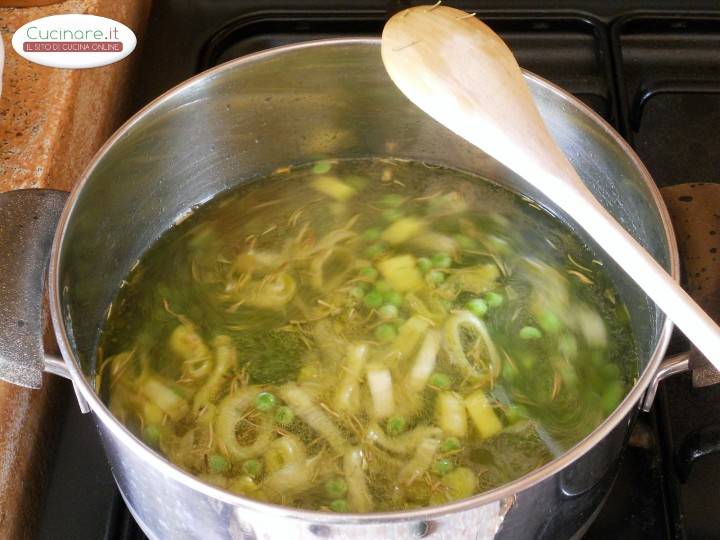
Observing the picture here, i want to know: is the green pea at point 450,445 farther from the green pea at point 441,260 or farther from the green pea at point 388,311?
the green pea at point 441,260

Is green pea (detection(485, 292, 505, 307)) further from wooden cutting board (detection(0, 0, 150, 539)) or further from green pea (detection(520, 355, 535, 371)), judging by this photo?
wooden cutting board (detection(0, 0, 150, 539))

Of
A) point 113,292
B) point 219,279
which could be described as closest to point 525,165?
point 219,279

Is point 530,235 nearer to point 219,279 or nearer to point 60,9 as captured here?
point 219,279

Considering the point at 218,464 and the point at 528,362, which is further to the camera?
the point at 528,362

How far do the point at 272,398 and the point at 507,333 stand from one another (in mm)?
384

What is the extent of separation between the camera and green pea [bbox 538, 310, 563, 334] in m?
1.44

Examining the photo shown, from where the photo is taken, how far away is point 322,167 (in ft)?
5.57

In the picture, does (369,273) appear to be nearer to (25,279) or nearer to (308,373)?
(308,373)

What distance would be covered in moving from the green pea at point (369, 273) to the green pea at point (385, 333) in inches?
4.6

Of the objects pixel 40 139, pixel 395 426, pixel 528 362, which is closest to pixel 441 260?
pixel 528 362

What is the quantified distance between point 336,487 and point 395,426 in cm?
13

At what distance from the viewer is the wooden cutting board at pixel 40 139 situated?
4.20 feet
